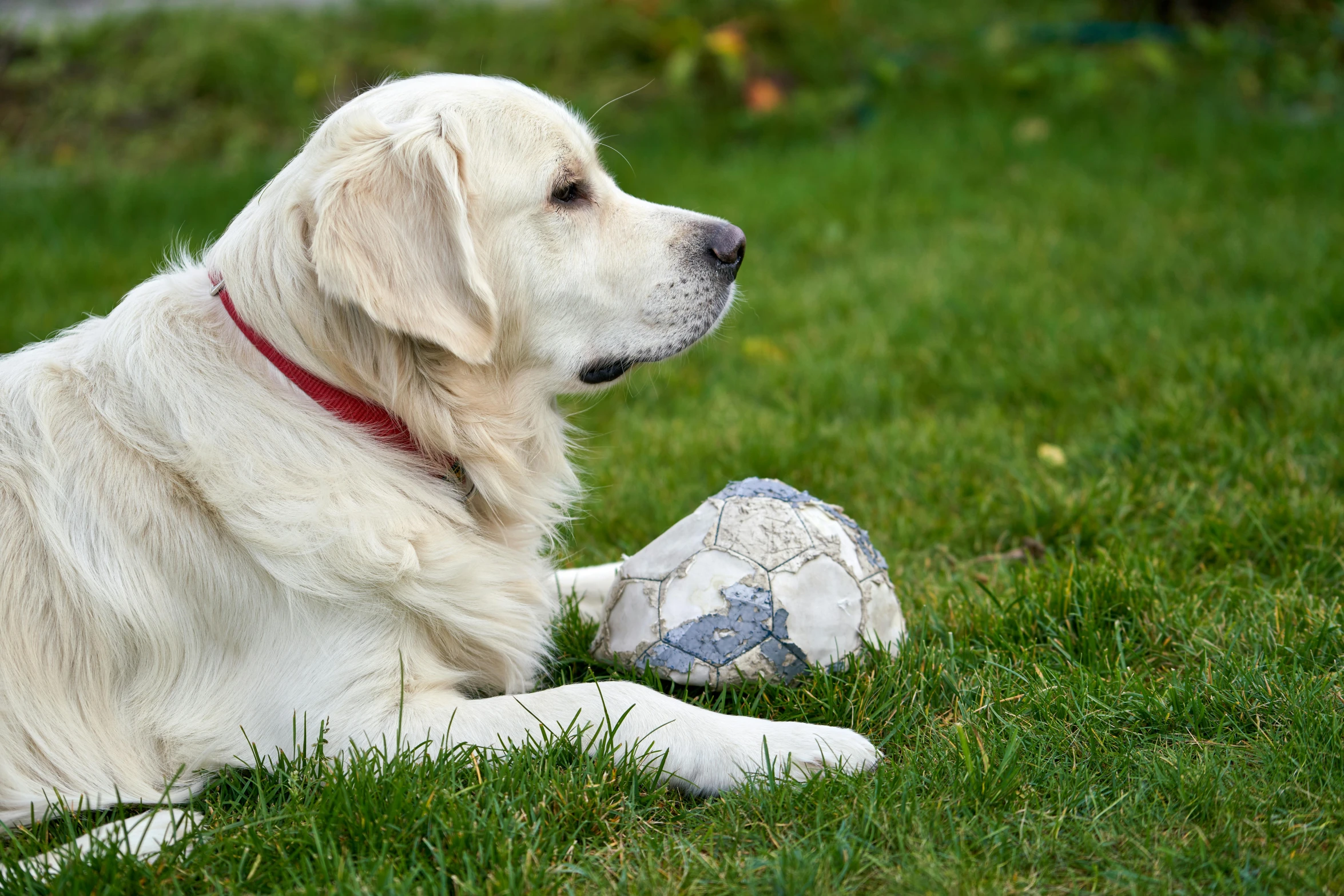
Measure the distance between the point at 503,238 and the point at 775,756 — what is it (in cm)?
136

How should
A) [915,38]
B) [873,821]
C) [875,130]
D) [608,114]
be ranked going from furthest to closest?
1. [915,38]
2. [608,114]
3. [875,130]
4. [873,821]

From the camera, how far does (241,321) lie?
2656mm

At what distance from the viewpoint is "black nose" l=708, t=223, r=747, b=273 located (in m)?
3.07

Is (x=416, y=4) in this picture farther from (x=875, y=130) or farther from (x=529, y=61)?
(x=875, y=130)

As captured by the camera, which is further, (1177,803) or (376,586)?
(376,586)

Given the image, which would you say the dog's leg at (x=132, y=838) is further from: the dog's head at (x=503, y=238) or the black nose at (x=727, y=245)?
the black nose at (x=727, y=245)

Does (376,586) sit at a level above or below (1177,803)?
above

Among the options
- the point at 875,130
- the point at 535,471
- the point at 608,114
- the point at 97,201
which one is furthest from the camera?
the point at 608,114

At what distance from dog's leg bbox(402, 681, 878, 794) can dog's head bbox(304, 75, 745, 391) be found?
790 millimetres

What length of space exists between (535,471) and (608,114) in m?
6.30

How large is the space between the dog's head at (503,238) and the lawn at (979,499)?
2.74ft

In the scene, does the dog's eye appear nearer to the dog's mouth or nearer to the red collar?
the dog's mouth

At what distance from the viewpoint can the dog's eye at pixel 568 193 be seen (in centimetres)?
290

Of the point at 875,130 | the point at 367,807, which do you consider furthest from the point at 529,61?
the point at 367,807
